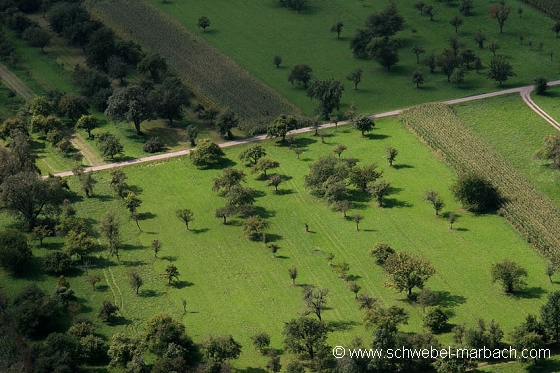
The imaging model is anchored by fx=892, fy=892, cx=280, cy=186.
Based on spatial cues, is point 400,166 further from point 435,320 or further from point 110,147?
point 110,147

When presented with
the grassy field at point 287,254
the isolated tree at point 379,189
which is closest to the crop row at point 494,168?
the grassy field at point 287,254

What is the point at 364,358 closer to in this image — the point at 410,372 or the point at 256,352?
the point at 410,372

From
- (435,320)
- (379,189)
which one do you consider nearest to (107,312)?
(435,320)

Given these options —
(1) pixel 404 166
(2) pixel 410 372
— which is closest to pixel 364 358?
(2) pixel 410 372

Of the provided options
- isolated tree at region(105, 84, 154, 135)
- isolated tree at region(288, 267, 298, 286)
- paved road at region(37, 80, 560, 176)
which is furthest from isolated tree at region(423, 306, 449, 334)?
isolated tree at region(105, 84, 154, 135)

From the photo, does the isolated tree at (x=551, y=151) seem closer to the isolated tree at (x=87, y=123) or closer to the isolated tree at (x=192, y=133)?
the isolated tree at (x=192, y=133)

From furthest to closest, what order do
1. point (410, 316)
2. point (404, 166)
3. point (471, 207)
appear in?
1. point (404, 166)
2. point (471, 207)
3. point (410, 316)
